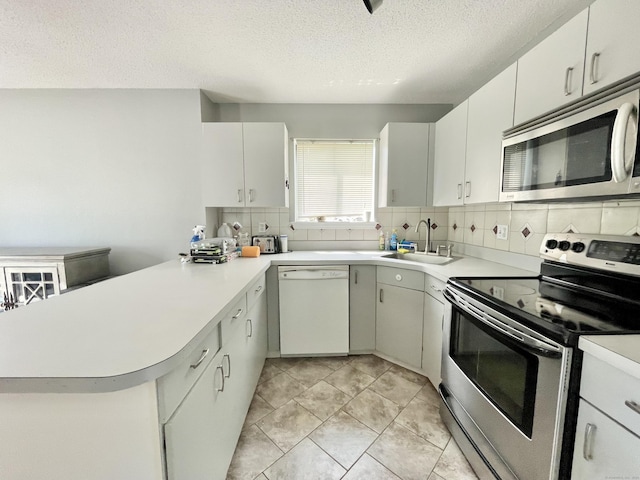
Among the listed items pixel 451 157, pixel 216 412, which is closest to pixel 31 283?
pixel 216 412

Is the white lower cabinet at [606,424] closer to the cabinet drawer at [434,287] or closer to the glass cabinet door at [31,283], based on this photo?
the cabinet drawer at [434,287]

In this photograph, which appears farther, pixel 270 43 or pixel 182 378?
pixel 270 43

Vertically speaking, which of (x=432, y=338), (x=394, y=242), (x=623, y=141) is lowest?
(x=432, y=338)

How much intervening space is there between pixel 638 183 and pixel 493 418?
3.41 ft

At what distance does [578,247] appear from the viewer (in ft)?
4.10

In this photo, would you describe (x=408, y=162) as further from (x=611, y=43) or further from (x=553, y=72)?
(x=611, y=43)

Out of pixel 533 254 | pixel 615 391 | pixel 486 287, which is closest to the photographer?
pixel 615 391

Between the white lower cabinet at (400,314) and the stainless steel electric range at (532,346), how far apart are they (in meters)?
0.45

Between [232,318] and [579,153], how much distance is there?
5.44ft

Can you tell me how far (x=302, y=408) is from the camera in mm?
1645

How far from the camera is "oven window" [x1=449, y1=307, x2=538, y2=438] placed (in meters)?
0.94

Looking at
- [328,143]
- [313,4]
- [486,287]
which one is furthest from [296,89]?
[486,287]

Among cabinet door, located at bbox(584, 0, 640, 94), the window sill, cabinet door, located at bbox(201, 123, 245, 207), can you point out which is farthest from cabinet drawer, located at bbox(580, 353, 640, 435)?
cabinet door, located at bbox(201, 123, 245, 207)

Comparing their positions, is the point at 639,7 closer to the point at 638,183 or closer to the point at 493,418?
the point at 638,183
